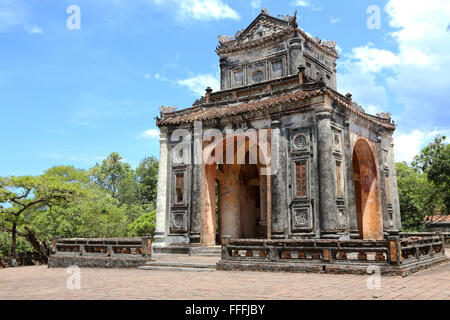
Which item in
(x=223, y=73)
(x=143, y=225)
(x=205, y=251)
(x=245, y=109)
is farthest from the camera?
(x=143, y=225)

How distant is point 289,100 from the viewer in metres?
16.9

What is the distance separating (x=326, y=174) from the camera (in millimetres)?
15867

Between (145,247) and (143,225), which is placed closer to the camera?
(145,247)

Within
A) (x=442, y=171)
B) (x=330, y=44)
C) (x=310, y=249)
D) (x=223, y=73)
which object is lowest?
(x=310, y=249)

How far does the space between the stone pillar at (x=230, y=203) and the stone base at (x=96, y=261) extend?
30.7ft

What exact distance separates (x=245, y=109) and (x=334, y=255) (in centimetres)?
916

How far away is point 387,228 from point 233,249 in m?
11.2

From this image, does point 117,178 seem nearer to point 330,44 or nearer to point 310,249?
point 330,44

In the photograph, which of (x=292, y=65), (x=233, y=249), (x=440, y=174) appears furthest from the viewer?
(x=440, y=174)

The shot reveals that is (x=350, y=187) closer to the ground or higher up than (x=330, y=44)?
closer to the ground

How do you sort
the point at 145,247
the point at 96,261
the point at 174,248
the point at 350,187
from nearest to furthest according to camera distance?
1. the point at 145,247
2. the point at 96,261
3. the point at 350,187
4. the point at 174,248

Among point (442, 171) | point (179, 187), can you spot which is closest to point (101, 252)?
point (179, 187)
